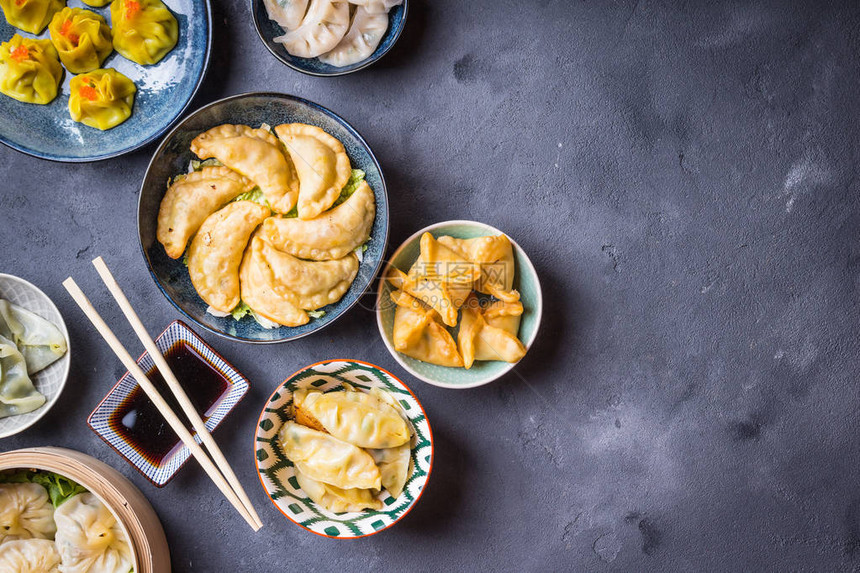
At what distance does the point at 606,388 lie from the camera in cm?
288

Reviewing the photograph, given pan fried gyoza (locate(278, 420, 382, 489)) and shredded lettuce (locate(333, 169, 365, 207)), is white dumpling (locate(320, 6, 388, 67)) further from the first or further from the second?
pan fried gyoza (locate(278, 420, 382, 489))

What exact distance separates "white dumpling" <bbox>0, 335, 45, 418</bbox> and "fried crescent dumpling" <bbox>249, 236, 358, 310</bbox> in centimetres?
124

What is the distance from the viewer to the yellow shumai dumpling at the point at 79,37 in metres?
2.64

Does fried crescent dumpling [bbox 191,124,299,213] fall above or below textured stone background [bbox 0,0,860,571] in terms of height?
above

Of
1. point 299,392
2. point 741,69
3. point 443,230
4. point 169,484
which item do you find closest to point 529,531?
point 299,392

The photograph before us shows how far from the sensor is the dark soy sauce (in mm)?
2672

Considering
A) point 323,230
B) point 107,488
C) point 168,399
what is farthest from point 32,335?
point 323,230

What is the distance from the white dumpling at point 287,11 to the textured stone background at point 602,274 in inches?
8.6

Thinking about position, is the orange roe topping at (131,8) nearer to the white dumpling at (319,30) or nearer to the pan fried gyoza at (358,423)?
the white dumpling at (319,30)

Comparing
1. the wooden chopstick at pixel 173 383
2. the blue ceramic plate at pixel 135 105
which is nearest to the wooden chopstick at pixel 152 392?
the wooden chopstick at pixel 173 383

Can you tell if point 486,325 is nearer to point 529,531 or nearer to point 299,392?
point 299,392

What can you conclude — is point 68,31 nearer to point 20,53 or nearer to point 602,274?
point 20,53

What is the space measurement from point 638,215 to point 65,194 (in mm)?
2952

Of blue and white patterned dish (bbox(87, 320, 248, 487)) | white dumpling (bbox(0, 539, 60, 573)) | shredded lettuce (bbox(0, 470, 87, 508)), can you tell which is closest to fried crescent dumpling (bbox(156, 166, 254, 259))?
blue and white patterned dish (bbox(87, 320, 248, 487))
